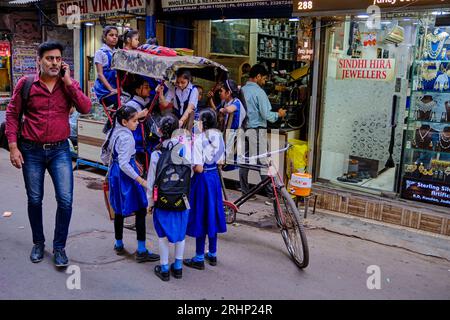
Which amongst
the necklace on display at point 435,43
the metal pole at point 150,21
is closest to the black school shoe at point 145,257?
the necklace on display at point 435,43

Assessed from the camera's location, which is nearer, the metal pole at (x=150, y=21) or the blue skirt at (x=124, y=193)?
the blue skirt at (x=124, y=193)

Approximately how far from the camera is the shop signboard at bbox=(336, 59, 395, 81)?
638 centimetres

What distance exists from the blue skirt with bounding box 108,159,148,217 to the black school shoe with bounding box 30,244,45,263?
0.79 meters

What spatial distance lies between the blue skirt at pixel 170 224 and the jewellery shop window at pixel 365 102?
3344mm

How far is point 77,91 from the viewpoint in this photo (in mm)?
4418

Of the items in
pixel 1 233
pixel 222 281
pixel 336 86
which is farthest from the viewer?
pixel 336 86

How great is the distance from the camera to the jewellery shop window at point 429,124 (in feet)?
19.8

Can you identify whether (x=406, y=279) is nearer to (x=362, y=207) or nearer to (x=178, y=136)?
(x=362, y=207)

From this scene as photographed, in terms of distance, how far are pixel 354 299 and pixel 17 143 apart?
3232 millimetres

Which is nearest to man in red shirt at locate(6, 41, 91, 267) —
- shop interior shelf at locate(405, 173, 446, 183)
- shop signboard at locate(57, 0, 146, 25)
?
shop interior shelf at locate(405, 173, 446, 183)

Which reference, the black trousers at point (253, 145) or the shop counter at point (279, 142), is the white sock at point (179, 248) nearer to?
the black trousers at point (253, 145)

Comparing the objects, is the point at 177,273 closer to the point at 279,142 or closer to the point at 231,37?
the point at 279,142

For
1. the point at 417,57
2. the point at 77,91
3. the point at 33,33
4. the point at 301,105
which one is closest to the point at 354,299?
the point at 77,91

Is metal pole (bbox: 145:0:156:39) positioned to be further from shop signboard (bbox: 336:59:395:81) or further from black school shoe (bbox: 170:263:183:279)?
black school shoe (bbox: 170:263:183:279)
